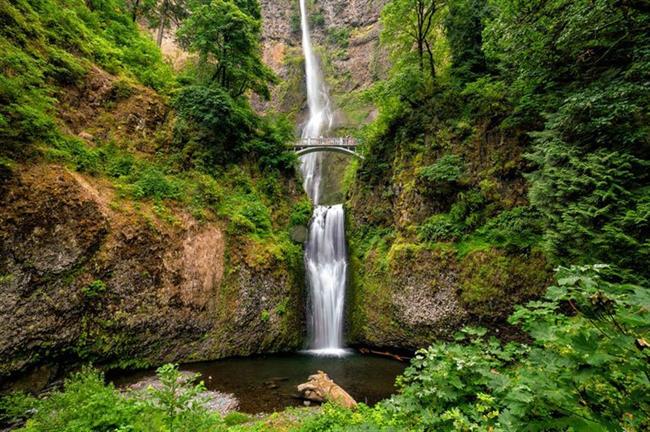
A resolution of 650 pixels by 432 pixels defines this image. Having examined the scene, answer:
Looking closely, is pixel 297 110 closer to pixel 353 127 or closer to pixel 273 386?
pixel 353 127

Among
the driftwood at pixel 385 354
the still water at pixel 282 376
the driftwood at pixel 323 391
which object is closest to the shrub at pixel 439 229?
the driftwood at pixel 385 354

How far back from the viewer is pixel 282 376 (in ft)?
28.1

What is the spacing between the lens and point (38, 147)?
7.46 metres

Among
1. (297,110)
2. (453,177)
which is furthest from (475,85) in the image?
(297,110)

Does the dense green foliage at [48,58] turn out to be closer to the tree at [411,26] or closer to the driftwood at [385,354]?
the tree at [411,26]

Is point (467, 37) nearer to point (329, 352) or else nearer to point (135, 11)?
point (329, 352)

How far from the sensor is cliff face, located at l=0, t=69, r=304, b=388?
6.67 metres

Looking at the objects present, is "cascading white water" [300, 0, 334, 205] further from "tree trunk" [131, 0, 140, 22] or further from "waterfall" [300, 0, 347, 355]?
"tree trunk" [131, 0, 140, 22]

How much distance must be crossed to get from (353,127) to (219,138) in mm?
20394

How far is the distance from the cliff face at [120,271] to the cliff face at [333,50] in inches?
928

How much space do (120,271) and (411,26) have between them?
15.4 metres

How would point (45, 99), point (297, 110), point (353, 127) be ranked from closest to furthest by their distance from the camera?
1. point (45, 99)
2. point (353, 127)
3. point (297, 110)

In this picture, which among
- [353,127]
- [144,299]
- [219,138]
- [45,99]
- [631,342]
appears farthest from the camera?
[353,127]

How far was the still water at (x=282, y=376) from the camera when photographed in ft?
23.7
